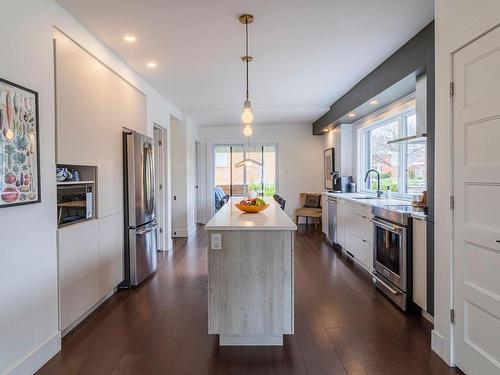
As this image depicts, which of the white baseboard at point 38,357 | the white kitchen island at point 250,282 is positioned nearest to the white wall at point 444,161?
the white kitchen island at point 250,282

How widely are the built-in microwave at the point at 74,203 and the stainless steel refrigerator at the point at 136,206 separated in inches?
23.6

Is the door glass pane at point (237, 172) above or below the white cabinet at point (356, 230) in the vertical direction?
above

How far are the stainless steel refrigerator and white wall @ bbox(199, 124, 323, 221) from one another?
4.46m

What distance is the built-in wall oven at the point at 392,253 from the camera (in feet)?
9.87

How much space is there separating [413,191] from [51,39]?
4.25 meters

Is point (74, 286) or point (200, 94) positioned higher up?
point (200, 94)

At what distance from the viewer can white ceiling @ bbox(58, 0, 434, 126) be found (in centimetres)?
257

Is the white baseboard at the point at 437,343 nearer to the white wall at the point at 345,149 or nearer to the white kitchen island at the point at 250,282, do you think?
the white kitchen island at the point at 250,282

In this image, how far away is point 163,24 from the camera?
284 centimetres

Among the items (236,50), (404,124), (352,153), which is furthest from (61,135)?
(352,153)

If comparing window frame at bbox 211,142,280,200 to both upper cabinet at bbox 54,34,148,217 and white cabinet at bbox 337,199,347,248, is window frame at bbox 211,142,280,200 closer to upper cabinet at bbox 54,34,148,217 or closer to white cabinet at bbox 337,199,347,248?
white cabinet at bbox 337,199,347,248

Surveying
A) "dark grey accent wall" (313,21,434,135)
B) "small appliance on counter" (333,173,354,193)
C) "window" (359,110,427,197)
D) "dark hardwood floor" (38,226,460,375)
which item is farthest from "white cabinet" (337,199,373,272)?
"dark grey accent wall" (313,21,434,135)

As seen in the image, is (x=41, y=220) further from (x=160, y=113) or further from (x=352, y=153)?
(x=352, y=153)

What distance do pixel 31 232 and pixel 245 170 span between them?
6.47 m
